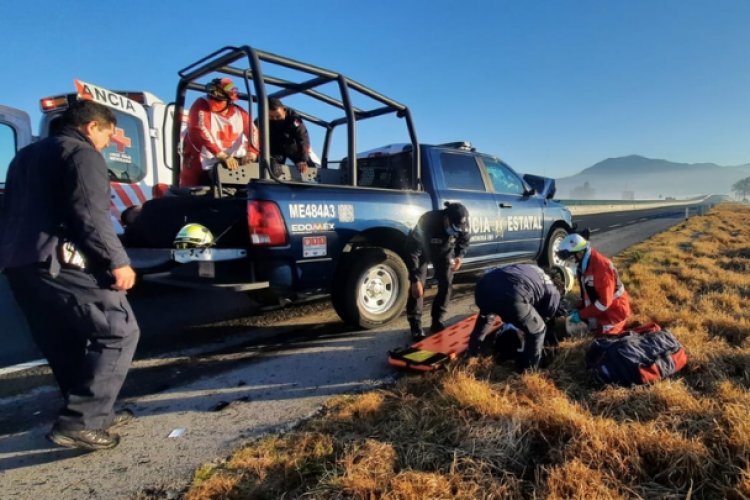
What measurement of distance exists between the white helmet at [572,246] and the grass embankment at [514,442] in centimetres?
106

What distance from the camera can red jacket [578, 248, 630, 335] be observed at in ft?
12.0

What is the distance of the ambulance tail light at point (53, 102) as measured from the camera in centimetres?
645

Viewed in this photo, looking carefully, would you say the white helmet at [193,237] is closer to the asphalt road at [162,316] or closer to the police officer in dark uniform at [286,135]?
the asphalt road at [162,316]

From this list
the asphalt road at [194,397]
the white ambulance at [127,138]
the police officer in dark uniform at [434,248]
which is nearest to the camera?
the asphalt road at [194,397]

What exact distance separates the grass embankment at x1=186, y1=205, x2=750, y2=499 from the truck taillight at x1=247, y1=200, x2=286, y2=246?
141 cm

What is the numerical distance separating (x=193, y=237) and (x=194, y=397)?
1183 millimetres

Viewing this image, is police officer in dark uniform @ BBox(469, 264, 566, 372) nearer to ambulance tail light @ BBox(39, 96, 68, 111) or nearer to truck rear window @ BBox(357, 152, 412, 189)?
truck rear window @ BBox(357, 152, 412, 189)

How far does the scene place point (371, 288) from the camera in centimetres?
430

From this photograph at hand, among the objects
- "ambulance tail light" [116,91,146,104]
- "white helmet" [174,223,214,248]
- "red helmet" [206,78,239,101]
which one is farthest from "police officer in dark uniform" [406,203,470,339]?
"ambulance tail light" [116,91,146,104]

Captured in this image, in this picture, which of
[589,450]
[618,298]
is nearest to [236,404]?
[589,450]

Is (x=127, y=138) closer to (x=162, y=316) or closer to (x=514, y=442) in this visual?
(x=162, y=316)

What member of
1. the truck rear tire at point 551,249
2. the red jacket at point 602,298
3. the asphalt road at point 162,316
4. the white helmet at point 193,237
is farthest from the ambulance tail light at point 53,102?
the truck rear tire at point 551,249

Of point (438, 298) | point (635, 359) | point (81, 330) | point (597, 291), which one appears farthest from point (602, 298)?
point (81, 330)

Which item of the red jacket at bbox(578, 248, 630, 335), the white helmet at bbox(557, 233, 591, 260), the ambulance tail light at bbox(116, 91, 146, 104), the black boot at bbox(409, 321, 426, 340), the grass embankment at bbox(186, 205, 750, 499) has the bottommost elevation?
the grass embankment at bbox(186, 205, 750, 499)
